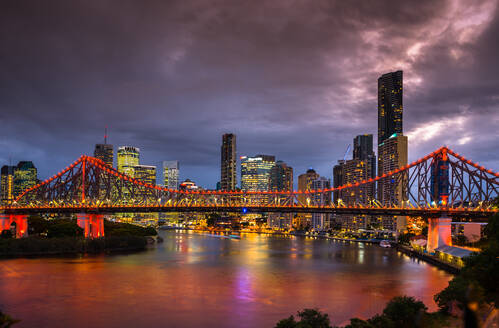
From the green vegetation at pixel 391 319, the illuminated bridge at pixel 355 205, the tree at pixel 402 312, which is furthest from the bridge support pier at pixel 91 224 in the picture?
the tree at pixel 402 312

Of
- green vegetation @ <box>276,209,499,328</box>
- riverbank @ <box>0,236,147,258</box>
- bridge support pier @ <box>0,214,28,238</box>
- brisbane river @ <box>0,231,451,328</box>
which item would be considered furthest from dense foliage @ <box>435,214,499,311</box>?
bridge support pier @ <box>0,214,28,238</box>

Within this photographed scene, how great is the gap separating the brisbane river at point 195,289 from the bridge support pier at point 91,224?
16.4m

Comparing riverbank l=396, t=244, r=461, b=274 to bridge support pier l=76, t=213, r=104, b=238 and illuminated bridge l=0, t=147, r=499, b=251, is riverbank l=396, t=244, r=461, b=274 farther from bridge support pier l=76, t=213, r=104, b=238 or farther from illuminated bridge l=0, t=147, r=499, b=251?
bridge support pier l=76, t=213, r=104, b=238

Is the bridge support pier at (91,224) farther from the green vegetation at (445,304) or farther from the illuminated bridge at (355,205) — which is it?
the green vegetation at (445,304)

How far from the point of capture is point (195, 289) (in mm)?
44312

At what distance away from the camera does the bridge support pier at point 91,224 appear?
84812 mm

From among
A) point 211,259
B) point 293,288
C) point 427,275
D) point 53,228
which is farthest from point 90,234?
point 427,275

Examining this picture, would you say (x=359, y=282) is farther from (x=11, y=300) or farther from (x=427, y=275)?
(x=11, y=300)

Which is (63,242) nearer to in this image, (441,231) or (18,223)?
(18,223)

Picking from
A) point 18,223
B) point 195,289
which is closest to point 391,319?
point 195,289

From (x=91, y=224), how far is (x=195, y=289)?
5061 cm

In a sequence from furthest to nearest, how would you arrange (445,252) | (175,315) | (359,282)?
(445,252) → (359,282) → (175,315)

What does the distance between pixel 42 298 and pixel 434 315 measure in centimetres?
3202

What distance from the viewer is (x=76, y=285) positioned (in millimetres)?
45562
